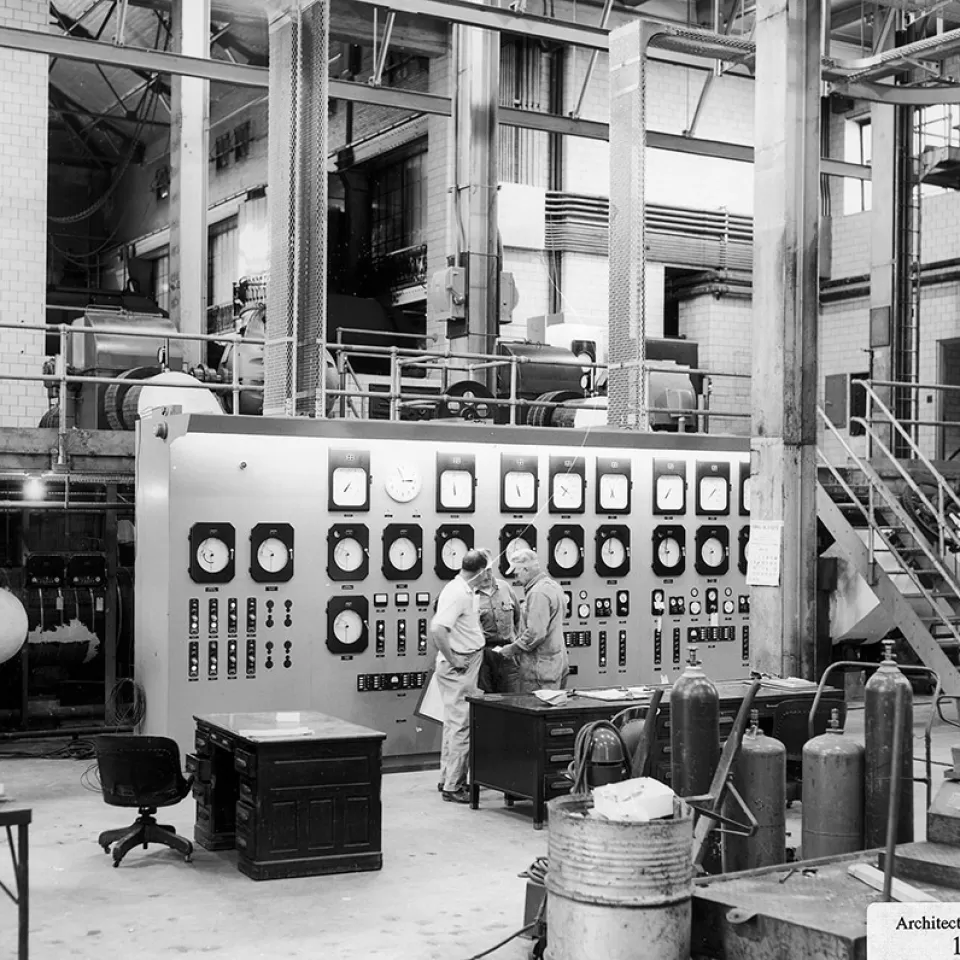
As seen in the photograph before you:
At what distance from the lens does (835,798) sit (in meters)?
6.92

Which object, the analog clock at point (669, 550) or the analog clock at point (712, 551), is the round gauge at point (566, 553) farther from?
the analog clock at point (712, 551)

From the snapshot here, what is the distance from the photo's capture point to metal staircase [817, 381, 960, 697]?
1275 cm

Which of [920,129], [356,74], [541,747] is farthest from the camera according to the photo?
[356,74]

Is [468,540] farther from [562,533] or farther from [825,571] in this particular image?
[825,571]

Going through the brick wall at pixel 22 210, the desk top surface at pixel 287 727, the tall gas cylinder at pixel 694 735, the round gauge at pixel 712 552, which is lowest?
the desk top surface at pixel 287 727

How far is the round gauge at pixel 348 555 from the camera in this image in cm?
1193

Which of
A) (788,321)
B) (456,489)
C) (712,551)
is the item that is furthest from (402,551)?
(788,321)

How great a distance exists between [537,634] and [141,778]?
350cm

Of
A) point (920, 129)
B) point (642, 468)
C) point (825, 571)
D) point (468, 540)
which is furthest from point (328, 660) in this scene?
point (920, 129)

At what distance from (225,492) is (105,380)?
5.52ft

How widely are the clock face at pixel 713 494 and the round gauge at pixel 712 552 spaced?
1.00ft

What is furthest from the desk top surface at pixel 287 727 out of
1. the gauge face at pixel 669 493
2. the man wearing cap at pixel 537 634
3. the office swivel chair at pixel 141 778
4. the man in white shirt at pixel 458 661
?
the gauge face at pixel 669 493

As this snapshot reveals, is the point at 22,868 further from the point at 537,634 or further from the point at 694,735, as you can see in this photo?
the point at 537,634

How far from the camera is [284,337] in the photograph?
1184cm
